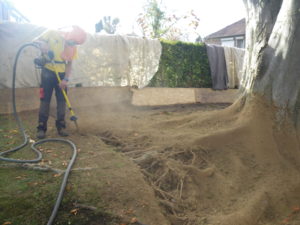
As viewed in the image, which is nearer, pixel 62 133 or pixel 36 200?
pixel 36 200

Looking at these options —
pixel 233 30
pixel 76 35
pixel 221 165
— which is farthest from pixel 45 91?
pixel 233 30

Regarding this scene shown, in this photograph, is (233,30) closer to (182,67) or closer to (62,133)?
(182,67)

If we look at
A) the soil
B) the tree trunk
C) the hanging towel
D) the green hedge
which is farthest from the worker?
the hanging towel

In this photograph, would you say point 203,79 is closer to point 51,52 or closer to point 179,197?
point 51,52

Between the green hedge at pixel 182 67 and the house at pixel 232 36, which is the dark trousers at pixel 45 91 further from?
the house at pixel 232 36

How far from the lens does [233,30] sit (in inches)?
827

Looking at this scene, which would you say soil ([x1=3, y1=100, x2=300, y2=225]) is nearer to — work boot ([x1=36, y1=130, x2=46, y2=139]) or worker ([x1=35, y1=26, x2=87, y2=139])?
work boot ([x1=36, y1=130, x2=46, y2=139])

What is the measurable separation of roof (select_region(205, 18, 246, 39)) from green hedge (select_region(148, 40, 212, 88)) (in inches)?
521

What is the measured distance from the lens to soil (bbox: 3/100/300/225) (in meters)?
2.28

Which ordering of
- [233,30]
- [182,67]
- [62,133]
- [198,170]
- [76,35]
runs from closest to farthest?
[198,170] → [76,35] → [62,133] → [182,67] → [233,30]

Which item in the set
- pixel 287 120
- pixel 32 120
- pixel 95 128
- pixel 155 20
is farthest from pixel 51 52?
pixel 155 20

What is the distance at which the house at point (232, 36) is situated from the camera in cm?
1989

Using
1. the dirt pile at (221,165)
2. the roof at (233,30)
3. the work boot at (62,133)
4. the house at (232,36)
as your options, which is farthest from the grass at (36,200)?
the roof at (233,30)

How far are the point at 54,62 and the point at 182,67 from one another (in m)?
4.94
